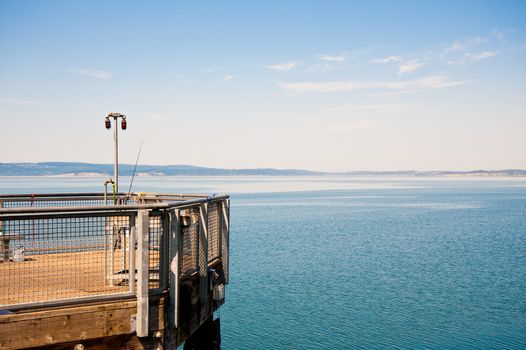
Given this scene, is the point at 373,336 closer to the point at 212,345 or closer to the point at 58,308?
the point at 212,345

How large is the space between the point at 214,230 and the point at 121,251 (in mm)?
2299

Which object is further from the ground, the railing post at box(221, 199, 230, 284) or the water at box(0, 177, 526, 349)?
the railing post at box(221, 199, 230, 284)

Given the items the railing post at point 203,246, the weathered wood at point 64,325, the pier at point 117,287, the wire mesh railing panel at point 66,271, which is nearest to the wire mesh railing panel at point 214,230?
the pier at point 117,287

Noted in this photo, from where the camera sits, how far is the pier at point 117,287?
618cm

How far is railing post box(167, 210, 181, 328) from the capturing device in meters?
7.23

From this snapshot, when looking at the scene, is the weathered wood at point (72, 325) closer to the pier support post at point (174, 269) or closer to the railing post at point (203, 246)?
the pier support post at point (174, 269)

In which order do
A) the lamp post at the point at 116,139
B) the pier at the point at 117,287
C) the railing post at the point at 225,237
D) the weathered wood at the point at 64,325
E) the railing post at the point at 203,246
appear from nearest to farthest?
1. the weathered wood at the point at 64,325
2. the pier at the point at 117,287
3. the railing post at the point at 203,246
4. the railing post at the point at 225,237
5. the lamp post at the point at 116,139

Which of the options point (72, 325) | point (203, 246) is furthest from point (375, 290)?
point (72, 325)

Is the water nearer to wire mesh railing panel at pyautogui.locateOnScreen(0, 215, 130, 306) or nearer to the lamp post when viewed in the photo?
the lamp post

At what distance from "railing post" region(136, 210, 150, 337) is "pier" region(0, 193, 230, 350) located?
0.01m

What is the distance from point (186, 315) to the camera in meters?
7.97

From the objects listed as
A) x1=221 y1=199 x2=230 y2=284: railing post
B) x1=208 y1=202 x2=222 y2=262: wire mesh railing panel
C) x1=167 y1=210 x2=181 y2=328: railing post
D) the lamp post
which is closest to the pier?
x1=167 y1=210 x2=181 y2=328: railing post

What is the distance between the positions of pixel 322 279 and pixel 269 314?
24.1 feet

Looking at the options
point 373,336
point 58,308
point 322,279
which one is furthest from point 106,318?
point 322,279
